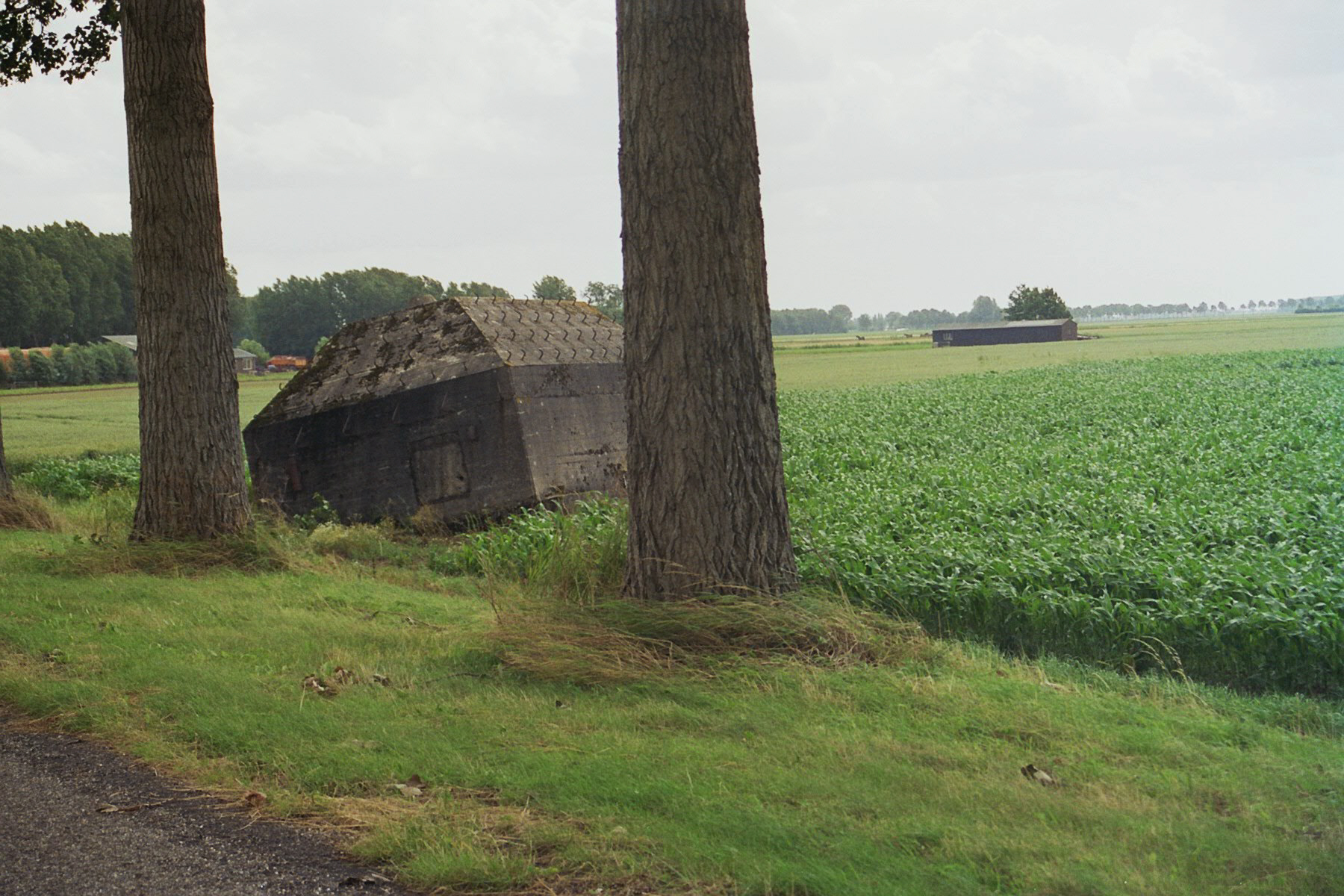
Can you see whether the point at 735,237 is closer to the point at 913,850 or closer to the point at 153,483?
the point at 913,850

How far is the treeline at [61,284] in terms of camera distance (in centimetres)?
3025

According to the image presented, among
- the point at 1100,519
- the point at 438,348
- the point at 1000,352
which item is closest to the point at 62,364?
the point at 438,348

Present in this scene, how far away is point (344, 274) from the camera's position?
2283 cm

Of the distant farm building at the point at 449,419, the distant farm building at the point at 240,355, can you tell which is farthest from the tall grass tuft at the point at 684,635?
the distant farm building at the point at 240,355

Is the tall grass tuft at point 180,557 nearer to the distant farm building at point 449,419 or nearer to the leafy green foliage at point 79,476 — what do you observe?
the distant farm building at point 449,419

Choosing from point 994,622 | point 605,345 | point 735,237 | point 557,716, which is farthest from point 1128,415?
point 557,716

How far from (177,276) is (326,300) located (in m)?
14.8

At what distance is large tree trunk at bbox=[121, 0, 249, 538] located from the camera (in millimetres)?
9219

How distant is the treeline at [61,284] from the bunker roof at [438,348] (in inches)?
805

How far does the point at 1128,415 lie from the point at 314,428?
13.0 meters

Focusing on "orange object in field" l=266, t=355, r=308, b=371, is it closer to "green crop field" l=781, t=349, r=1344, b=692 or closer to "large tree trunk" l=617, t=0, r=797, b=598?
"green crop field" l=781, t=349, r=1344, b=692

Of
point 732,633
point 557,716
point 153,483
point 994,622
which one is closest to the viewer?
point 557,716

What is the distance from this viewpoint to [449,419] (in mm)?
11438

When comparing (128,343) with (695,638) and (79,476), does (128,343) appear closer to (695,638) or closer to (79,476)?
(79,476)
